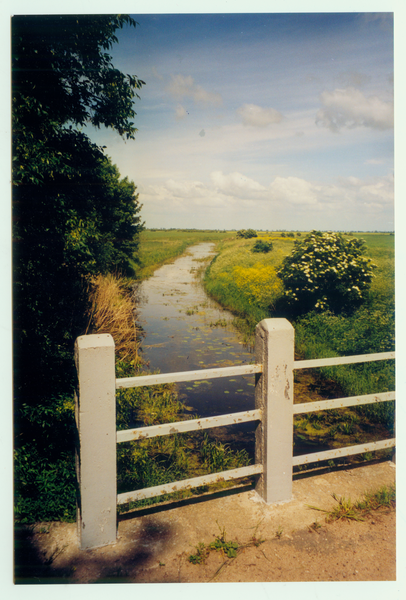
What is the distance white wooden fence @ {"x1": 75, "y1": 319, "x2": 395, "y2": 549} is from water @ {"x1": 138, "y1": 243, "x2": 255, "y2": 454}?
81.1 inches

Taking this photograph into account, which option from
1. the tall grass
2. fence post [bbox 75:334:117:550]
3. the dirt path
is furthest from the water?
fence post [bbox 75:334:117:550]

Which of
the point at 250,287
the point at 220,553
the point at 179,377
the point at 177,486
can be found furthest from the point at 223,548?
the point at 250,287

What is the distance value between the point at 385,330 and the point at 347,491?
543cm

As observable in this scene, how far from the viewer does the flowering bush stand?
9.87 metres

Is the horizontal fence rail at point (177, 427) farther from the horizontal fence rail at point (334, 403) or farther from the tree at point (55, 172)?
the tree at point (55, 172)

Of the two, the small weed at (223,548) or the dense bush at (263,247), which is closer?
the small weed at (223,548)

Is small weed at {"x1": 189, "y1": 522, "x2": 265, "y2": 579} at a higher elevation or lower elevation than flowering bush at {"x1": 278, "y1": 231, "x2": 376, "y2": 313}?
lower

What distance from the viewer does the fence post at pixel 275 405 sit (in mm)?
2811

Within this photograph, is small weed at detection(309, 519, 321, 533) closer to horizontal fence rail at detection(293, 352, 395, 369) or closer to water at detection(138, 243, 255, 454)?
horizontal fence rail at detection(293, 352, 395, 369)

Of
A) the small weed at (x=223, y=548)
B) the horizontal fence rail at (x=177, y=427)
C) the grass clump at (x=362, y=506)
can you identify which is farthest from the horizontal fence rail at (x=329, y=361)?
the small weed at (x=223, y=548)

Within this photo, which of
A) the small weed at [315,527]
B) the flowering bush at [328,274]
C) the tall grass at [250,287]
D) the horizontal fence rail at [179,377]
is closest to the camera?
the horizontal fence rail at [179,377]

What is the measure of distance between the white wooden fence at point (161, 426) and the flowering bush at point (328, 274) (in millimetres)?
7009
